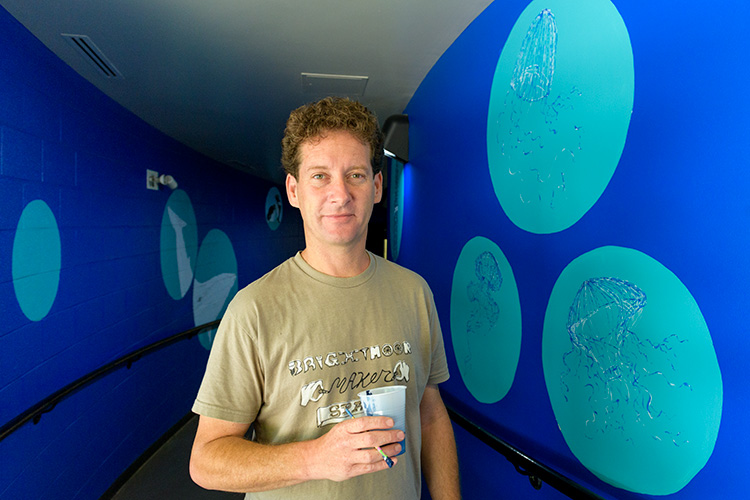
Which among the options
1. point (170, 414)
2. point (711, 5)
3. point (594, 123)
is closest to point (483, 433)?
point (594, 123)

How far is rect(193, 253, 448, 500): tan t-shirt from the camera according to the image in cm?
93

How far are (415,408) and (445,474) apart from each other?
0.86ft

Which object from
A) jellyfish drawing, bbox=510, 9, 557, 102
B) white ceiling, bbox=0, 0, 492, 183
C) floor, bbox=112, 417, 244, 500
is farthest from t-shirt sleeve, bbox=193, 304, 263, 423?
floor, bbox=112, 417, 244, 500

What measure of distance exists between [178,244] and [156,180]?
807mm

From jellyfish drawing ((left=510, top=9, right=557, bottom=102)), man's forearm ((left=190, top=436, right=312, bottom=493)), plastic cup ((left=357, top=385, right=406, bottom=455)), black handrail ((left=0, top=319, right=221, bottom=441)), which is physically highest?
jellyfish drawing ((left=510, top=9, right=557, bottom=102))

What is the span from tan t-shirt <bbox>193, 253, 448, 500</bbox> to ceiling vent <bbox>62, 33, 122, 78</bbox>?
1901mm

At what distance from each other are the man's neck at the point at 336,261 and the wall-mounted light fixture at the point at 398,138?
89.1 inches

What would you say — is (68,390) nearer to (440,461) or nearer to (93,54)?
(93,54)

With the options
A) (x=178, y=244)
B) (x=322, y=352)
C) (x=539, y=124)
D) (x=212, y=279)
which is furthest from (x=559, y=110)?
A: (x=212, y=279)

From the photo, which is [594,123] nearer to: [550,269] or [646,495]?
[550,269]

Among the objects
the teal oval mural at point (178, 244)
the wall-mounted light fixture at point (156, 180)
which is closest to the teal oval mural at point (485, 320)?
the wall-mounted light fixture at point (156, 180)

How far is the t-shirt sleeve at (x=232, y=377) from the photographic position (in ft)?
2.96

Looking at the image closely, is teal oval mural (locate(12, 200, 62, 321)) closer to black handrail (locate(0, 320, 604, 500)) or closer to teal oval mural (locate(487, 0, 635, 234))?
black handrail (locate(0, 320, 604, 500))

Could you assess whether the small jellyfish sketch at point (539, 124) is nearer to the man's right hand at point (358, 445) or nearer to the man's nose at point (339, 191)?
the man's nose at point (339, 191)
